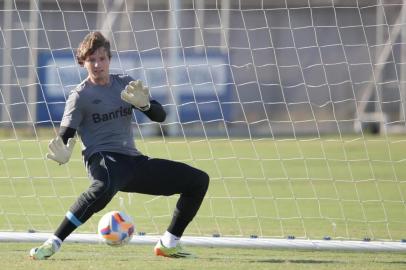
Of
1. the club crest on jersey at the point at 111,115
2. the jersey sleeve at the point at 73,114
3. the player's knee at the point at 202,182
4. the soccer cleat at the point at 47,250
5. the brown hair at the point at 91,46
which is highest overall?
the brown hair at the point at 91,46

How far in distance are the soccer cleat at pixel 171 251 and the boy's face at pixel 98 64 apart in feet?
4.91

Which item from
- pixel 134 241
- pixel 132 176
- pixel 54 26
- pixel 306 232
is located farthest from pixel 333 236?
pixel 54 26

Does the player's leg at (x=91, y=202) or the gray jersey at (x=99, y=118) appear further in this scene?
the gray jersey at (x=99, y=118)

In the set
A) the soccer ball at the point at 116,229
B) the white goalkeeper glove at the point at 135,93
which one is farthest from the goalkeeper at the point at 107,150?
the soccer ball at the point at 116,229

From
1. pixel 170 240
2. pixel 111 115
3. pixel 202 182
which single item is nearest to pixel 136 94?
pixel 111 115

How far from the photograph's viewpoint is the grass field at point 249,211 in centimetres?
819

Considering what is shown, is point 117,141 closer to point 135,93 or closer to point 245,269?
point 135,93

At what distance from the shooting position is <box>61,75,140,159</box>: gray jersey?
7.84 meters

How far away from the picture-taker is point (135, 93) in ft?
25.1

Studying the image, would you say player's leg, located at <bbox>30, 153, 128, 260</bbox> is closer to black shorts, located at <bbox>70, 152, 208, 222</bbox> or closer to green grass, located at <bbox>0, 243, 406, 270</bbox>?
black shorts, located at <bbox>70, 152, 208, 222</bbox>

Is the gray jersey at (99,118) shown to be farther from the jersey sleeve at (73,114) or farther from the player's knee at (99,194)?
the player's knee at (99,194)

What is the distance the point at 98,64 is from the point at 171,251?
5.49ft

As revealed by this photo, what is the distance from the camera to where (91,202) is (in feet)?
25.2

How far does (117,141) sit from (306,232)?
3001 mm
